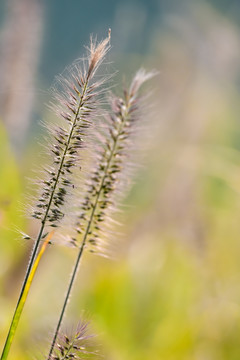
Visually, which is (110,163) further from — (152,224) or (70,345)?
(152,224)

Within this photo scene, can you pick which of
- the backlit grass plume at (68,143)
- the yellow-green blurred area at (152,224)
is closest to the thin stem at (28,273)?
the backlit grass plume at (68,143)

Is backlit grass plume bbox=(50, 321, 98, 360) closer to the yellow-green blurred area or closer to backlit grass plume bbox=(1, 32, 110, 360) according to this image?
backlit grass plume bbox=(1, 32, 110, 360)

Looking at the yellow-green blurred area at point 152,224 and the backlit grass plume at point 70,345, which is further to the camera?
the yellow-green blurred area at point 152,224

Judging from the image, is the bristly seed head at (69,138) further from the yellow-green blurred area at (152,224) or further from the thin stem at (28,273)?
the yellow-green blurred area at (152,224)

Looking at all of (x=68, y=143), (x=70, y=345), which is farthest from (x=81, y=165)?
(x=70, y=345)

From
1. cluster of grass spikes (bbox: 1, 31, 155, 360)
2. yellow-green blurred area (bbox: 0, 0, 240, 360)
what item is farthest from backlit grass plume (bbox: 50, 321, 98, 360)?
yellow-green blurred area (bbox: 0, 0, 240, 360)

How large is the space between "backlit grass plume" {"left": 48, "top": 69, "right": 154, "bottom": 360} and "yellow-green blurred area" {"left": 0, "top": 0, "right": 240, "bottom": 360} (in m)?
0.28

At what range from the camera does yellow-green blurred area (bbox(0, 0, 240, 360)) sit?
4.55ft

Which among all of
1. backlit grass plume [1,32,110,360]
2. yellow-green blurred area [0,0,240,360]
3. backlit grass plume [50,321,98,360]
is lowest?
backlit grass plume [50,321,98,360]

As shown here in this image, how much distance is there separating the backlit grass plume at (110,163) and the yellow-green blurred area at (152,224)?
0.93ft

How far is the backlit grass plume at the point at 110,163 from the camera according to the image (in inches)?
22.7

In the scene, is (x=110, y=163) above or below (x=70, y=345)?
above

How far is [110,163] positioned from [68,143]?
89 mm

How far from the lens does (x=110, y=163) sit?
59cm
